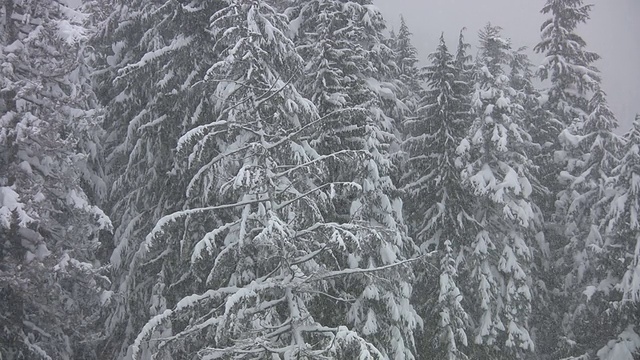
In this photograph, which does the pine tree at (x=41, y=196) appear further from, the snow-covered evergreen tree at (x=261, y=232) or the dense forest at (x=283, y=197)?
the snow-covered evergreen tree at (x=261, y=232)

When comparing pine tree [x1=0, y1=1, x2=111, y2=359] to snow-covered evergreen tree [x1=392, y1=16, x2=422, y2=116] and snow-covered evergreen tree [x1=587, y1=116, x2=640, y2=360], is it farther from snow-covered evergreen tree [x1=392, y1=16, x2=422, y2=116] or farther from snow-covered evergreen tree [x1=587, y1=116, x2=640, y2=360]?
snow-covered evergreen tree [x1=392, y1=16, x2=422, y2=116]

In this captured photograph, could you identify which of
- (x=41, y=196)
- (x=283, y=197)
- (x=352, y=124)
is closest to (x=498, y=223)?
(x=352, y=124)

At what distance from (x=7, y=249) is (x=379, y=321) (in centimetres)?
919

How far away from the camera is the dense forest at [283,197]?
8.40 m

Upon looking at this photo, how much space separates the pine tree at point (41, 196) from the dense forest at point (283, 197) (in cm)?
5

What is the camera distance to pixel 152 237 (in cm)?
800

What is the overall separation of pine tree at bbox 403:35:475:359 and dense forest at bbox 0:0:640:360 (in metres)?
0.10

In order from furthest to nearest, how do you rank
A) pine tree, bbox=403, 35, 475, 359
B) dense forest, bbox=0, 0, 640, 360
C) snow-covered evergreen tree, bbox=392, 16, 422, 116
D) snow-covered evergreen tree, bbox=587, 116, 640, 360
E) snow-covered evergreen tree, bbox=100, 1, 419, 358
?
snow-covered evergreen tree, bbox=392, 16, 422, 116
pine tree, bbox=403, 35, 475, 359
snow-covered evergreen tree, bbox=587, 116, 640, 360
dense forest, bbox=0, 0, 640, 360
snow-covered evergreen tree, bbox=100, 1, 419, 358

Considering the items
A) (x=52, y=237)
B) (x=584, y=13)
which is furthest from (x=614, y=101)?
(x=52, y=237)

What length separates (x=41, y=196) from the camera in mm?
11469

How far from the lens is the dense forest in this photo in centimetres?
840

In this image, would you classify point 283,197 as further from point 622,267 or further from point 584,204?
point 584,204

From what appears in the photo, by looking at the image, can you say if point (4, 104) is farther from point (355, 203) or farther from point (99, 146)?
point (355, 203)

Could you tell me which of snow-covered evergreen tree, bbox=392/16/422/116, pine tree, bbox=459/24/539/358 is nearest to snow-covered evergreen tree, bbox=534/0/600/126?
pine tree, bbox=459/24/539/358
